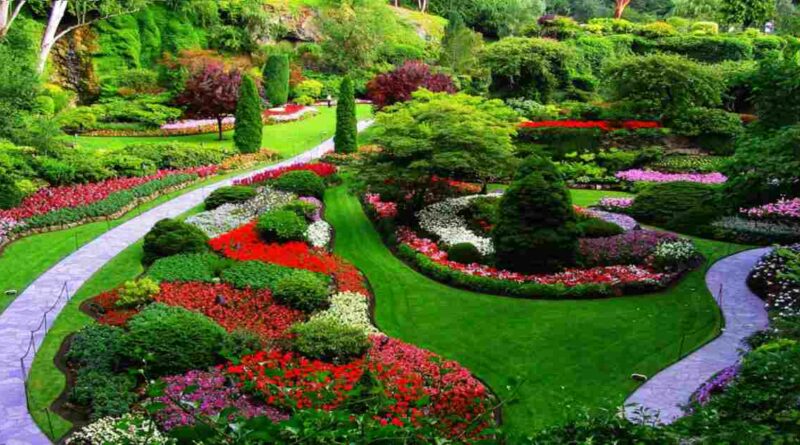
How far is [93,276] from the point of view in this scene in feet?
48.1

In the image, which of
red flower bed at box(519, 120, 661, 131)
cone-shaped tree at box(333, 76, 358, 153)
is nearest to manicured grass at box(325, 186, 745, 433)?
cone-shaped tree at box(333, 76, 358, 153)

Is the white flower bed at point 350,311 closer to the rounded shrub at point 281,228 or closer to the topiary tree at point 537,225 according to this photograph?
the rounded shrub at point 281,228

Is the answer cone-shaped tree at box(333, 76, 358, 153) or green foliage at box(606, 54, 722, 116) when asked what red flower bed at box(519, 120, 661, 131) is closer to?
green foliage at box(606, 54, 722, 116)

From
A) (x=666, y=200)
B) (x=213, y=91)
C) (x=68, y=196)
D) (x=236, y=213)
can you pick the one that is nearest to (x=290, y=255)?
(x=236, y=213)

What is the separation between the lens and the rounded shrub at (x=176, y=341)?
10.0 metres

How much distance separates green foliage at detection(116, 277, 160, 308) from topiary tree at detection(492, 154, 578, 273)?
7.26 metres

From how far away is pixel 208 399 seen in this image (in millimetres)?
9273

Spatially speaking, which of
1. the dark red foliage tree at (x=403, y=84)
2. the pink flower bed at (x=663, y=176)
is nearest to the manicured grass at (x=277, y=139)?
the dark red foliage tree at (x=403, y=84)

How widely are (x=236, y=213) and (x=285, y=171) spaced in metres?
3.98

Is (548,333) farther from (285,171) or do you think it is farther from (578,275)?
(285,171)

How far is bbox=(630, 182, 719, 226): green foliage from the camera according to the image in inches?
765

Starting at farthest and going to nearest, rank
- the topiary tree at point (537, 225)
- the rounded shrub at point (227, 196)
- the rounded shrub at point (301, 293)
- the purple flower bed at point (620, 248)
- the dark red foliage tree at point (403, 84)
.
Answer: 1. the dark red foliage tree at point (403, 84)
2. the rounded shrub at point (227, 196)
3. the purple flower bed at point (620, 248)
4. the topiary tree at point (537, 225)
5. the rounded shrub at point (301, 293)

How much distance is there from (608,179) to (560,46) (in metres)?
16.6

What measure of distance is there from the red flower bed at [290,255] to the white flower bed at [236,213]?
1120mm
